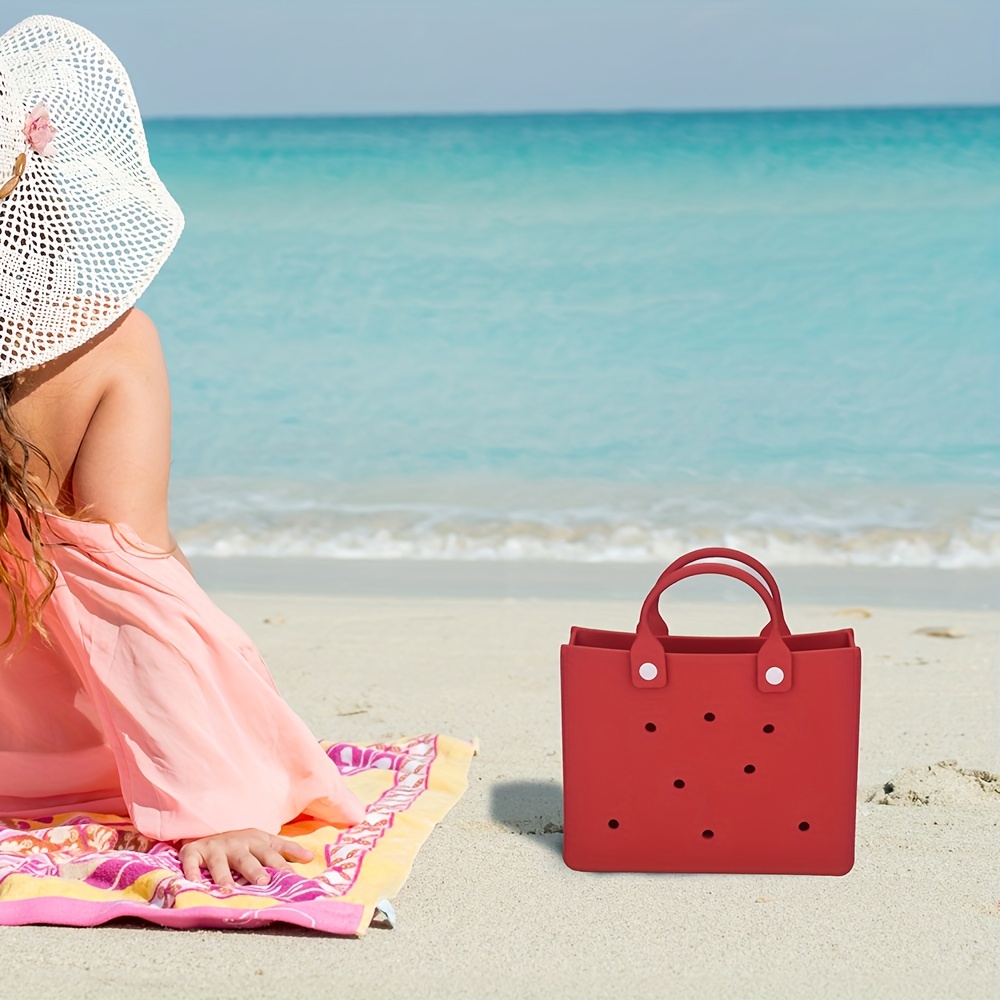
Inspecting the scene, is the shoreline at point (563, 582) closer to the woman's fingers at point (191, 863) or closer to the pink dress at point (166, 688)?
the pink dress at point (166, 688)

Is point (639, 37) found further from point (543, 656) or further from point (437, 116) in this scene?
point (543, 656)

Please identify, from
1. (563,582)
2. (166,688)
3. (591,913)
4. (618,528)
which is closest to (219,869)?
(166,688)

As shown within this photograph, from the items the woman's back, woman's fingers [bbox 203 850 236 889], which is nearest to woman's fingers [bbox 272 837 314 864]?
woman's fingers [bbox 203 850 236 889]

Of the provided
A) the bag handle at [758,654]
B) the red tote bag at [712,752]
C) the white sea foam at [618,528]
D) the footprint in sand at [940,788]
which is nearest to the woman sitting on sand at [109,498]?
the red tote bag at [712,752]

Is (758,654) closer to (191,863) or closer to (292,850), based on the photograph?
(292,850)

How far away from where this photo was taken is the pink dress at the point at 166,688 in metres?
2.40

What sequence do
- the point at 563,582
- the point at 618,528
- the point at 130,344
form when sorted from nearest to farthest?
the point at 130,344 → the point at 563,582 → the point at 618,528

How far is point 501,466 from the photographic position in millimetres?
7012

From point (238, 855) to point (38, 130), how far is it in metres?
1.39

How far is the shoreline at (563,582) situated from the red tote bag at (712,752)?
2.27 m

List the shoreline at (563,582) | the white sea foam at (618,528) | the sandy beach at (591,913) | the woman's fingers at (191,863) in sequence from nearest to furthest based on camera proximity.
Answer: the sandy beach at (591,913), the woman's fingers at (191,863), the shoreline at (563,582), the white sea foam at (618,528)

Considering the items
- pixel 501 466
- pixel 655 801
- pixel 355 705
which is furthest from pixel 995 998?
pixel 501 466

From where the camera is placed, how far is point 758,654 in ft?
7.79

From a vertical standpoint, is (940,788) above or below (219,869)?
below
